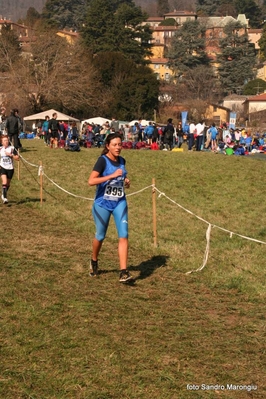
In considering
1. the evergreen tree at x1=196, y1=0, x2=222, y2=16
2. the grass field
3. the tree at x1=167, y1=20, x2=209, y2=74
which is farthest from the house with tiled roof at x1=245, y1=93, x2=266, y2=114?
the evergreen tree at x1=196, y1=0, x2=222, y2=16

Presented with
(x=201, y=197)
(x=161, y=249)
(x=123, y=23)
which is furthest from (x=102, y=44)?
(x=161, y=249)

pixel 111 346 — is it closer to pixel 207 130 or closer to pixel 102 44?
pixel 207 130

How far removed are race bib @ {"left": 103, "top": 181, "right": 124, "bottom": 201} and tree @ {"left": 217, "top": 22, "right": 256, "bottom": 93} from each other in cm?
10319

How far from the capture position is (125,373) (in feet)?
17.2

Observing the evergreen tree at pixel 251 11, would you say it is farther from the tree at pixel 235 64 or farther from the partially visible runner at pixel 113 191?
the partially visible runner at pixel 113 191

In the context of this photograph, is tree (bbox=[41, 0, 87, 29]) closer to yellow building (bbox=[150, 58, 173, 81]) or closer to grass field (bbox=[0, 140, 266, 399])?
yellow building (bbox=[150, 58, 173, 81])

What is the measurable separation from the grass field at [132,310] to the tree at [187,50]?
319ft

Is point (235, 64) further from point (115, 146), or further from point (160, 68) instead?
point (115, 146)

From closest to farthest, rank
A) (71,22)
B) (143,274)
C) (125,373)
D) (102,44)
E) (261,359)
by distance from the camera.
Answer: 1. (125,373)
2. (261,359)
3. (143,274)
4. (102,44)
5. (71,22)

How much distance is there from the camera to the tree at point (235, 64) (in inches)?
4306

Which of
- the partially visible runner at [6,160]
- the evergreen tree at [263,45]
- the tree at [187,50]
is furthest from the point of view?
the evergreen tree at [263,45]

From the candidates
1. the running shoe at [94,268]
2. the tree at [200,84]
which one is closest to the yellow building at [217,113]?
the tree at [200,84]

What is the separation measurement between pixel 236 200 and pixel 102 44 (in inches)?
2820

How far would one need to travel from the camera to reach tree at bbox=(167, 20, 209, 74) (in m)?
109
